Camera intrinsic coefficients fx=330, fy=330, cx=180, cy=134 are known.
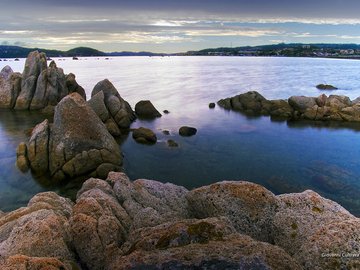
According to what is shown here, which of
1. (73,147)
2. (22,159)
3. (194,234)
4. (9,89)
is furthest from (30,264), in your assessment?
(9,89)

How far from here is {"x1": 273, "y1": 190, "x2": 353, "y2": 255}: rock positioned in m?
13.4

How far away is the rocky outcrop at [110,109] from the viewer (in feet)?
157

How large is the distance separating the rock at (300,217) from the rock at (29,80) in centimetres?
6177

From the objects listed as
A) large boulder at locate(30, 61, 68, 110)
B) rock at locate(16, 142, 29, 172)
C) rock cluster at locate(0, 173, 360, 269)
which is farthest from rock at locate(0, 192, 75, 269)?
large boulder at locate(30, 61, 68, 110)

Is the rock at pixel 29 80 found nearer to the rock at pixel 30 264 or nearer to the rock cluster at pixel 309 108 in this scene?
the rock cluster at pixel 309 108

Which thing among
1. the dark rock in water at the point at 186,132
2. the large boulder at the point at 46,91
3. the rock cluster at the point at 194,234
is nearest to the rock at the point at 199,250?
the rock cluster at the point at 194,234

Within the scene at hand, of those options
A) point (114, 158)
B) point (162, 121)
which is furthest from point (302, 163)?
point (162, 121)

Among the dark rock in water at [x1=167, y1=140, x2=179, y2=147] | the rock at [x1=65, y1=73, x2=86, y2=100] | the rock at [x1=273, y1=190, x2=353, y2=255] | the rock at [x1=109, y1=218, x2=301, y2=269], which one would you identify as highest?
the rock at [x1=109, y1=218, x2=301, y2=269]

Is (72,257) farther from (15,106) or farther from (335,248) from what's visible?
(15,106)

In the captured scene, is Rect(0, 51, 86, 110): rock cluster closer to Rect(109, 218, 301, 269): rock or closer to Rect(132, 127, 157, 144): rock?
Rect(132, 127, 157, 144): rock

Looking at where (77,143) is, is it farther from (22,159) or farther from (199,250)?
(199,250)

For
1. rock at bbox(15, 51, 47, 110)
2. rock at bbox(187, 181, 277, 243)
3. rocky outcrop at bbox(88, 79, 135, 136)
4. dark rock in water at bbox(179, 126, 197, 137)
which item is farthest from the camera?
rock at bbox(15, 51, 47, 110)

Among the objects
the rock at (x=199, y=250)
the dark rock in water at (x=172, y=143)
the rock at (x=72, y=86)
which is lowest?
the dark rock in water at (x=172, y=143)

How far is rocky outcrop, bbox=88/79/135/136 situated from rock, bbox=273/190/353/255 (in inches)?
1368
